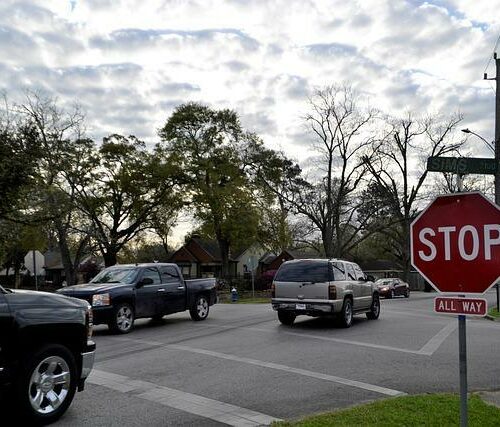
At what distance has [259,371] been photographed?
9008 millimetres

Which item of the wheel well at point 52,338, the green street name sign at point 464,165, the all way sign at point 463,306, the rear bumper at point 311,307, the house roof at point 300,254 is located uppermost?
the green street name sign at point 464,165

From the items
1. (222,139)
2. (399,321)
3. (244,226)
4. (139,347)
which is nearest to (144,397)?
(139,347)

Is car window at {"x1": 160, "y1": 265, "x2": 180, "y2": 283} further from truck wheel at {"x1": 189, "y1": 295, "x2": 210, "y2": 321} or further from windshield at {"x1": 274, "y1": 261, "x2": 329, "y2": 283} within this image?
windshield at {"x1": 274, "y1": 261, "x2": 329, "y2": 283}

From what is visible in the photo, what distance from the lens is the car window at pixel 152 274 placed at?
15.1 m

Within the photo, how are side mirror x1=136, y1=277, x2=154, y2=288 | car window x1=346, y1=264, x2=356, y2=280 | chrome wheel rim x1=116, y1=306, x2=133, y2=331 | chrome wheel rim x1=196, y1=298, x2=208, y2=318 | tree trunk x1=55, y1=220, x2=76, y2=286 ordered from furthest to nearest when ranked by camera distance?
tree trunk x1=55, y1=220, x2=76, y2=286 < chrome wheel rim x1=196, y1=298, x2=208, y2=318 < car window x1=346, y1=264, x2=356, y2=280 < side mirror x1=136, y1=277, x2=154, y2=288 < chrome wheel rim x1=116, y1=306, x2=133, y2=331

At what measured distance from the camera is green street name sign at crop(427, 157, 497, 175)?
10320 mm

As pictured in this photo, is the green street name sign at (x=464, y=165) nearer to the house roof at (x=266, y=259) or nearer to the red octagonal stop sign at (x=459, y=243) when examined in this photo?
the red octagonal stop sign at (x=459, y=243)

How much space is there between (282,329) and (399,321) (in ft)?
15.9

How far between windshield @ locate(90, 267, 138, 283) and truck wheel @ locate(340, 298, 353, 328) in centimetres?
560

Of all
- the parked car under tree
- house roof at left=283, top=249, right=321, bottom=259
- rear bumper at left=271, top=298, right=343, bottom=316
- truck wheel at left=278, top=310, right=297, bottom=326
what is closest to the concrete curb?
rear bumper at left=271, top=298, right=343, bottom=316

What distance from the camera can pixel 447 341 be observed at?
13.0 m

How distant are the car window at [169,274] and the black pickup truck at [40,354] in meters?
9.04

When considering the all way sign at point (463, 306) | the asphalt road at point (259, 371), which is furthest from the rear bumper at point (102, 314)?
the all way sign at point (463, 306)

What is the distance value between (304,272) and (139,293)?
4.41 m
